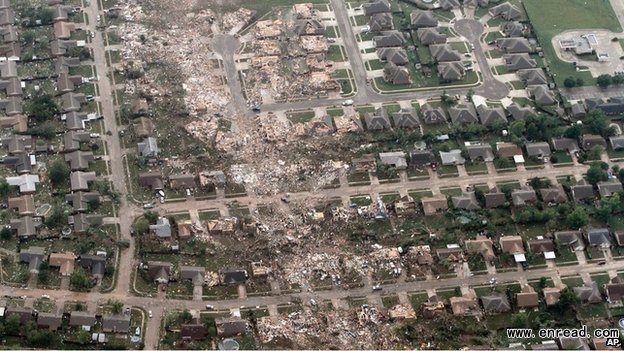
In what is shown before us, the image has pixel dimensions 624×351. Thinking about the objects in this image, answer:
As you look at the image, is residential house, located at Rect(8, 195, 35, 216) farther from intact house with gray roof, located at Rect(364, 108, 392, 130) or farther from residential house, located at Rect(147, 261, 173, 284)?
intact house with gray roof, located at Rect(364, 108, 392, 130)

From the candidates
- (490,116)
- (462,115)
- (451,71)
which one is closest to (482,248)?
(462,115)

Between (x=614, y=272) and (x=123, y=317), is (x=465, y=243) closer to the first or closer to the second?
(x=614, y=272)

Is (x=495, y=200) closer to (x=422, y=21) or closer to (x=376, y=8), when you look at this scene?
(x=422, y=21)

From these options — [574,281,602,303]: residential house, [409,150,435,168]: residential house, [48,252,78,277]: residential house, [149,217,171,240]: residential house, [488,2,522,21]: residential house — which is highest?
[488,2,522,21]: residential house

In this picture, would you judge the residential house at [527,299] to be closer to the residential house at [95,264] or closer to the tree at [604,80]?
the tree at [604,80]

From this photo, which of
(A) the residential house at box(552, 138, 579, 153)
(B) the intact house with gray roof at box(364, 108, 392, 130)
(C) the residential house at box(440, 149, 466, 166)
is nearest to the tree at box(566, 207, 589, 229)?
(A) the residential house at box(552, 138, 579, 153)

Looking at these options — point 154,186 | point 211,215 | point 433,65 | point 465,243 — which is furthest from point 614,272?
point 154,186

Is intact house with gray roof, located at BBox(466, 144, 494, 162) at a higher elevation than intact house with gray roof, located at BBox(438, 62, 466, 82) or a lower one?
lower
